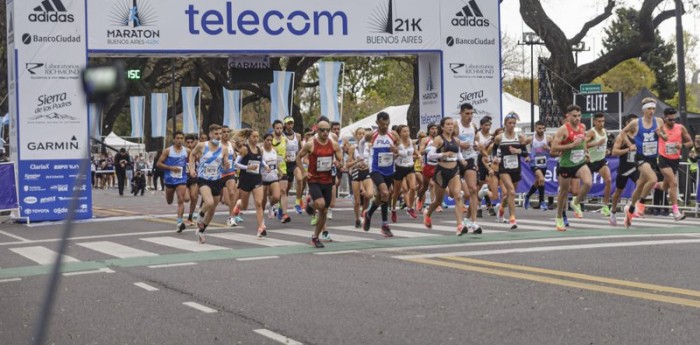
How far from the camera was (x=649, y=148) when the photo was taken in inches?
651

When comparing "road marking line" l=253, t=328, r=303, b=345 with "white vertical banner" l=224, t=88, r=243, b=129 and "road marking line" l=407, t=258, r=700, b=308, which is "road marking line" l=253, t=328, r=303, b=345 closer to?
"road marking line" l=407, t=258, r=700, b=308

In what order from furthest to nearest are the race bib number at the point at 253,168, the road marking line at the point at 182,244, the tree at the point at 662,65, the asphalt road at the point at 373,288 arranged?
the tree at the point at 662,65 < the race bib number at the point at 253,168 < the road marking line at the point at 182,244 < the asphalt road at the point at 373,288

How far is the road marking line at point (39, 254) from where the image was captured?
1346 cm

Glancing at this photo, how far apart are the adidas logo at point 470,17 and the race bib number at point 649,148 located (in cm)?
890

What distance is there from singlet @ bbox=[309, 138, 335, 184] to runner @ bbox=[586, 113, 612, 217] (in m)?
6.21

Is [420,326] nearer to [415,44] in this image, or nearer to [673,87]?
[415,44]

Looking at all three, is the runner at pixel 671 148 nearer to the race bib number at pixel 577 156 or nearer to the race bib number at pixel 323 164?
the race bib number at pixel 577 156

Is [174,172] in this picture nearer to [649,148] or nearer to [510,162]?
[510,162]

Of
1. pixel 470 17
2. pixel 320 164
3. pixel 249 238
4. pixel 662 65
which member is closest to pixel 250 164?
pixel 249 238

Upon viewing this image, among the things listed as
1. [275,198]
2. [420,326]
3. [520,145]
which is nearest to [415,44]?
[520,145]

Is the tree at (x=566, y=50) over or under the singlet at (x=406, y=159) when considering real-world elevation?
over

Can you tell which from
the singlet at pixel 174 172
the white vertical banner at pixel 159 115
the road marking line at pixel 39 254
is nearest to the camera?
the road marking line at pixel 39 254

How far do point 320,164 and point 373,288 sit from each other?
4667 millimetres

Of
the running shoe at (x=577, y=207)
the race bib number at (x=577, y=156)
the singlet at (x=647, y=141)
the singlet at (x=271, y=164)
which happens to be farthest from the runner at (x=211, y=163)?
the singlet at (x=647, y=141)
